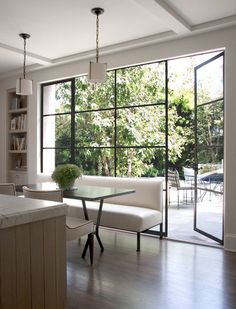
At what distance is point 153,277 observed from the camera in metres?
2.89

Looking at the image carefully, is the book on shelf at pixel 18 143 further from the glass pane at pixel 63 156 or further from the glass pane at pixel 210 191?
the glass pane at pixel 210 191

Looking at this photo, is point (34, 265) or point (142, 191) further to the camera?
point (142, 191)

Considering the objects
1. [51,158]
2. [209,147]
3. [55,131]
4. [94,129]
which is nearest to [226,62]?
[209,147]

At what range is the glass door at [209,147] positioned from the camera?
3.92m

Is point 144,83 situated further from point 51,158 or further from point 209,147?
point 209,147

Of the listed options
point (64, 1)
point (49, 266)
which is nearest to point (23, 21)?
point (64, 1)

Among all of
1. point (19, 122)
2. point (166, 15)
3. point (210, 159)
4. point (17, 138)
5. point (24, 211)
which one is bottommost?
point (24, 211)

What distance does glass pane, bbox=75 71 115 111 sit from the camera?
580 cm

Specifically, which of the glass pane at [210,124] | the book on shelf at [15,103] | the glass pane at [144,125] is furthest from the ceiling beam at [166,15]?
the book on shelf at [15,103]

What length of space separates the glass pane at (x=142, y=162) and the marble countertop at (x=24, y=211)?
4736 mm

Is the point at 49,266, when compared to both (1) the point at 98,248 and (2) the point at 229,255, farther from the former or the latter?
(2) the point at 229,255

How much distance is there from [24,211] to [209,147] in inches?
124

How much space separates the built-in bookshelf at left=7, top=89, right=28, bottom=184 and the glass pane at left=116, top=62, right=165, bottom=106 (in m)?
2.15

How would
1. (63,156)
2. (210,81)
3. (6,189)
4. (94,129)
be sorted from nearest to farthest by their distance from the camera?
(6,189)
(210,81)
(63,156)
(94,129)
